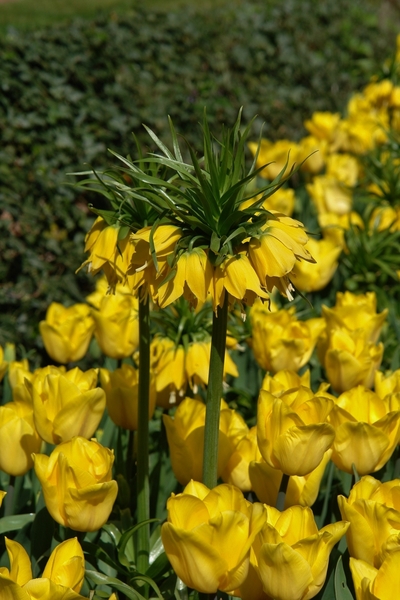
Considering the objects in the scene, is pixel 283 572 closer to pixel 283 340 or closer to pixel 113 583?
pixel 113 583

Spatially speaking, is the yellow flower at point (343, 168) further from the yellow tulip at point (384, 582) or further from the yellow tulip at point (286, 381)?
the yellow tulip at point (384, 582)

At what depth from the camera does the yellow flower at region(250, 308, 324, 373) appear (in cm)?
202

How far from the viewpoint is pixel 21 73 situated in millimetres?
3477

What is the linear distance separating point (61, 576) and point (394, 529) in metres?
0.48

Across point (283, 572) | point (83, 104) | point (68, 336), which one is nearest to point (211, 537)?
point (283, 572)

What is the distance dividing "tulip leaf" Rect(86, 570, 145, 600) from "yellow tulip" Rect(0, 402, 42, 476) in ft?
0.81

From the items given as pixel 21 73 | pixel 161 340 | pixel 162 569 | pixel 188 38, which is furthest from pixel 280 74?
pixel 162 569

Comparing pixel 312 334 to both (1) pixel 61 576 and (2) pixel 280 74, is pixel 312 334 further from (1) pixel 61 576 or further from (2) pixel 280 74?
(2) pixel 280 74

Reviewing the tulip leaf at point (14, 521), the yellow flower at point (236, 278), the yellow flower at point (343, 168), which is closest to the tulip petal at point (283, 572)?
the yellow flower at point (236, 278)

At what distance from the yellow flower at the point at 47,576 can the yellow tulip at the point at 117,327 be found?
0.81 m

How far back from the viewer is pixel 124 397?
163 centimetres

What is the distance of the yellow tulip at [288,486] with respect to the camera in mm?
1421

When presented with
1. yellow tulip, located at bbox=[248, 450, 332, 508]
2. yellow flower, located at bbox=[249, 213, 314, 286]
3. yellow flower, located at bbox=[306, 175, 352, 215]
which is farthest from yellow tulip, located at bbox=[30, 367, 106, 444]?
yellow flower, located at bbox=[306, 175, 352, 215]

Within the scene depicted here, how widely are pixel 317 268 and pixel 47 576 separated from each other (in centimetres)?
178
